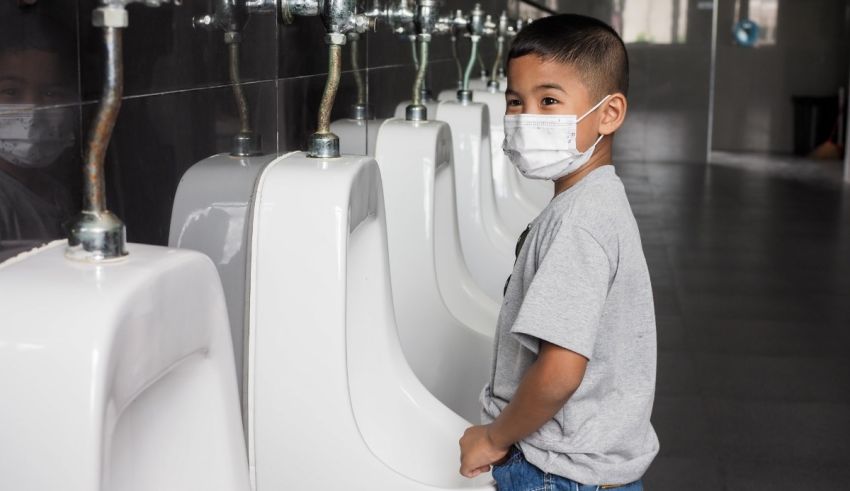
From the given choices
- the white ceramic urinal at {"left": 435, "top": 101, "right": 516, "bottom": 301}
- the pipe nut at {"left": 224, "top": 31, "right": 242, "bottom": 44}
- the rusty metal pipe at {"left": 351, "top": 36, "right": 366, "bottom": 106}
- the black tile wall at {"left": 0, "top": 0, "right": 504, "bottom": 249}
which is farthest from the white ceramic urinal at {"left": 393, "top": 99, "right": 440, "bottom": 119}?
the pipe nut at {"left": 224, "top": 31, "right": 242, "bottom": 44}

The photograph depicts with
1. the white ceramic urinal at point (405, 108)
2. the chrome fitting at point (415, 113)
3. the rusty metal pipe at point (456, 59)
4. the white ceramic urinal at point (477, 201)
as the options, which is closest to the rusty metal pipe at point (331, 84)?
the chrome fitting at point (415, 113)

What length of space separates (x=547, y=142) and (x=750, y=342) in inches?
97.7

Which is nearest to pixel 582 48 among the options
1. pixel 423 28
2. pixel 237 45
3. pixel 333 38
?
pixel 333 38

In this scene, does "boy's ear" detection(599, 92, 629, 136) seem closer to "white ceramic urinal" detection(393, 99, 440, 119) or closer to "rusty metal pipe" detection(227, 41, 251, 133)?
"rusty metal pipe" detection(227, 41, 251, 133)

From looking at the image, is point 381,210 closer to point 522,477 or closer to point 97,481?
point 522,477

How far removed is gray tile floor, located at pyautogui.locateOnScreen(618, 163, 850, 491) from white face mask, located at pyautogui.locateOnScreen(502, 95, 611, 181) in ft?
4.11

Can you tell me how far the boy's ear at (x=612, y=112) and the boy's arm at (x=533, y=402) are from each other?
0.31 meters

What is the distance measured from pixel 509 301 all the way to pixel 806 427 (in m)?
1.76

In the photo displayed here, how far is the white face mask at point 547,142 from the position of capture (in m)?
1.26

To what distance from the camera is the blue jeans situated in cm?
122

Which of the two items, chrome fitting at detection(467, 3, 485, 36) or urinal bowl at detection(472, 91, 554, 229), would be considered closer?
chrome fitting at detection(467, 3, 485, 36)

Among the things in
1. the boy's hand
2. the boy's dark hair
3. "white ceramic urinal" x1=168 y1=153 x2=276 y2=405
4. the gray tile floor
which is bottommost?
the gray tile floor

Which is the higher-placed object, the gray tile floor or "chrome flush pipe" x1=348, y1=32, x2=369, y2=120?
"chrome flush pipe" x1=348, y1=32, x2=369, y2=120

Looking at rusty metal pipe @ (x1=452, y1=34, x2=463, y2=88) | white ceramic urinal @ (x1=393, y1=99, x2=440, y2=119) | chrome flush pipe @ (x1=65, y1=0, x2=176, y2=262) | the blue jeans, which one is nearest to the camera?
chrome flush pipe @ (x1=65, y1=0, x2=176, y2=262)
